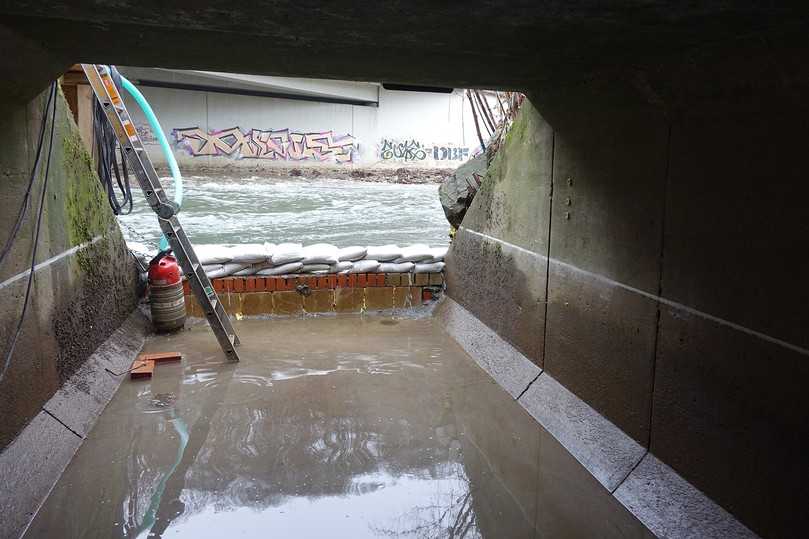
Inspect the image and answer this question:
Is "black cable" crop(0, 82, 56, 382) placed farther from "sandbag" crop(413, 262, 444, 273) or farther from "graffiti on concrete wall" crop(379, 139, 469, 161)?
"graffiti on concrete wall" crop(379, 139, 469, 161)

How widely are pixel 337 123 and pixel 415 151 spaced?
106 inches

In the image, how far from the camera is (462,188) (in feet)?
17.1

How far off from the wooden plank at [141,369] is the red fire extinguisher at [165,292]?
65 cm

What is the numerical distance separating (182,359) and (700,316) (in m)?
3.00

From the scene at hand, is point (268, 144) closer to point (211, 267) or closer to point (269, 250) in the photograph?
point (269, 250)

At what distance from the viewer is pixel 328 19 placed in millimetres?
1812

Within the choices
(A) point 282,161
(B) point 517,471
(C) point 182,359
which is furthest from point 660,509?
(A) point 282,161

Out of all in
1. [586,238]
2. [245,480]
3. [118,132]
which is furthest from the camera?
[118,132]

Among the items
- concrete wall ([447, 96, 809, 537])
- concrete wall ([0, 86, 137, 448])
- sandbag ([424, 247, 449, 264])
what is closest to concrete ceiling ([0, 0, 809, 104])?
concrete wall ([447, 96, 809, 537])

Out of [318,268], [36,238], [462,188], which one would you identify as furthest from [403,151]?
[36,238]

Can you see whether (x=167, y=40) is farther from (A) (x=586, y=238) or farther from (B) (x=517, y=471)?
(B) (x=517, y=471)

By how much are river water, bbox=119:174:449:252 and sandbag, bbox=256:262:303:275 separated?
108cm

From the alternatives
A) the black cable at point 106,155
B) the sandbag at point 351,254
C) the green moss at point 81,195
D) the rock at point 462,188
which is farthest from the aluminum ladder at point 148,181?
the rock at point 462,188

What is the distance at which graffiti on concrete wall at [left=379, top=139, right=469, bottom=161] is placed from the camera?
60.8 ft
